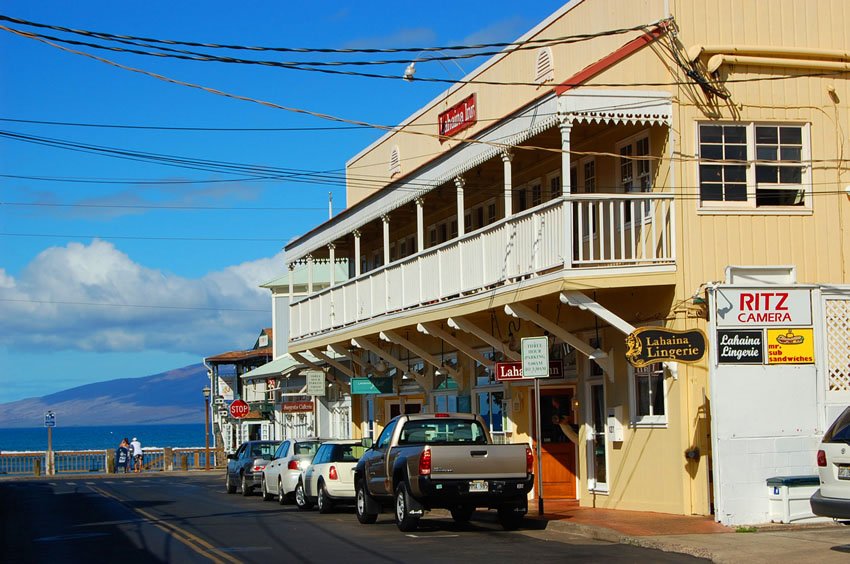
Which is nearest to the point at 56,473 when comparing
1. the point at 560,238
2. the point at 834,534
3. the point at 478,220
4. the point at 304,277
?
the point at 304,277

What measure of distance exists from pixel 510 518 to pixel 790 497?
13.7ft

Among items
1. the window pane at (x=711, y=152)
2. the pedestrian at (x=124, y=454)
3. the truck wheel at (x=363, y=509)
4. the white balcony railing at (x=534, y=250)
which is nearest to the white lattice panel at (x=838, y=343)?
the white balcony railing at (x=534, y=250)

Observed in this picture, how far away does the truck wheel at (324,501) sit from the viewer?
24359 mm

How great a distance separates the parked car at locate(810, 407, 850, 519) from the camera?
14.4 m

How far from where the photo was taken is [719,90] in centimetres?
2067

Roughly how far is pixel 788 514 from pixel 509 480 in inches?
158

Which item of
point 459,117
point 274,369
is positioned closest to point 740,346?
point 459,117

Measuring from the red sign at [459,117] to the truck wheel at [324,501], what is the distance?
27.8ft

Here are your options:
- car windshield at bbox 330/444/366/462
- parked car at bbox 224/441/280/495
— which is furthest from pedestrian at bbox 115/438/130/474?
car windshield at bbox 330/444/366/462

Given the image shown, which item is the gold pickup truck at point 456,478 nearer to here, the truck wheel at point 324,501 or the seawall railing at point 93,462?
the truck wheel at point 324,501

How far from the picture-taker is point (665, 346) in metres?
18.8

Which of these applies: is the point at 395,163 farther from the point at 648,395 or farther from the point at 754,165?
the point at 648,395

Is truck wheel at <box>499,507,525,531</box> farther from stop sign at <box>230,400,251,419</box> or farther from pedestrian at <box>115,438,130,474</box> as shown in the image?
pedestrian at <box>115,438,130,474</box>

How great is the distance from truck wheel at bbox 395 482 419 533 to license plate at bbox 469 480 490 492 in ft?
3.32
